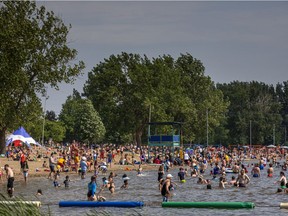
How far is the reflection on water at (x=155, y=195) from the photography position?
3331 cm

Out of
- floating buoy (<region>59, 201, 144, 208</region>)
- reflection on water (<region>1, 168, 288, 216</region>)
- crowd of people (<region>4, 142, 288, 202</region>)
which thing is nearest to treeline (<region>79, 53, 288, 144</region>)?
crowd of people (<region>4, 142, 288, 202</region>)

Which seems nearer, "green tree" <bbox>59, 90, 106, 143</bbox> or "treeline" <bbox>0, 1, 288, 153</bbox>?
"treeline" <bbox>0, 1, 288, 153</bbox>

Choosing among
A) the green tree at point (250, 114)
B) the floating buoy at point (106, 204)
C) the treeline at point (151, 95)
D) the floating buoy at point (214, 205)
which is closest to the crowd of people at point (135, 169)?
the floating buoy at point (106, 204)

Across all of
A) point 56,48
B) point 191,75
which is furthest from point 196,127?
point 56,48

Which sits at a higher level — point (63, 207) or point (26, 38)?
point (26, 38)

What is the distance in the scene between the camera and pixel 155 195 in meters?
43.2

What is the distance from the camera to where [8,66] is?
60.7m

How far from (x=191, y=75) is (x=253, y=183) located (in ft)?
244

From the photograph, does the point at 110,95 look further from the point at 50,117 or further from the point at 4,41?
the point at 50,117

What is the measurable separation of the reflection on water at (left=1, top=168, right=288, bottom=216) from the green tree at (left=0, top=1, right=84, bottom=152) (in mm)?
9514

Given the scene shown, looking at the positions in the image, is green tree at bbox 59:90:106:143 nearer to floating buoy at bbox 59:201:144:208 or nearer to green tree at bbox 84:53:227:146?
green tree at bbox 84:53:227:146

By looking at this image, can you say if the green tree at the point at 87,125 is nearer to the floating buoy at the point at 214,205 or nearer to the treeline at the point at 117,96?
the treeline at the point at 117,96

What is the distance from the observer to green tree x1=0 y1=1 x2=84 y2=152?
61125mm

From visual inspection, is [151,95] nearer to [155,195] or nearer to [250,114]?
[250,114]
